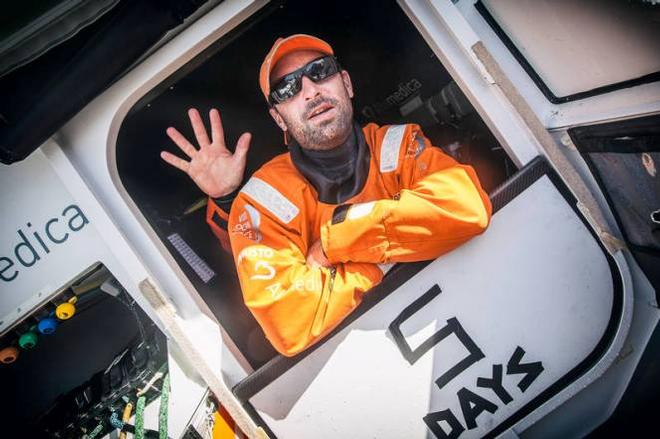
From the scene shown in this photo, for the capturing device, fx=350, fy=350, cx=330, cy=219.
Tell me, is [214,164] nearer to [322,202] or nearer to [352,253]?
[322,202]

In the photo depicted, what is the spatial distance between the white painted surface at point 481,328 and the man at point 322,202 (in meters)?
0.13

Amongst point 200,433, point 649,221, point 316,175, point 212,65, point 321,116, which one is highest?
point 212,65

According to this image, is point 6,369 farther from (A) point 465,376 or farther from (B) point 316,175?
(A) point 465,376

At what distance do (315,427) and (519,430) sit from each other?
33.4 inches

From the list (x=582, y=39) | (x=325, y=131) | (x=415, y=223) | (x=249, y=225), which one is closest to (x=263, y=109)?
(x=325, y=131)

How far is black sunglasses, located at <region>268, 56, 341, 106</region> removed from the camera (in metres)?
1.59

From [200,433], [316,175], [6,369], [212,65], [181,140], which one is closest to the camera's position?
[200,433]

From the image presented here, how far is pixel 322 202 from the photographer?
1644 mm

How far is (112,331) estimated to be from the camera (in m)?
3.28

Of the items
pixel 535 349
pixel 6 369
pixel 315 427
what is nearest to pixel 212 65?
pixel 315 427

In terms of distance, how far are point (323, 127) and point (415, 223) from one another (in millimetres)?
645

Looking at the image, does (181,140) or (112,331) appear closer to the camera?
(181,140)

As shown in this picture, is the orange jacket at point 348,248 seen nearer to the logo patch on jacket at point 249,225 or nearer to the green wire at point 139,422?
the logo patch on jacket at point 249,225

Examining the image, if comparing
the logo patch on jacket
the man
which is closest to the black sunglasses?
the man
